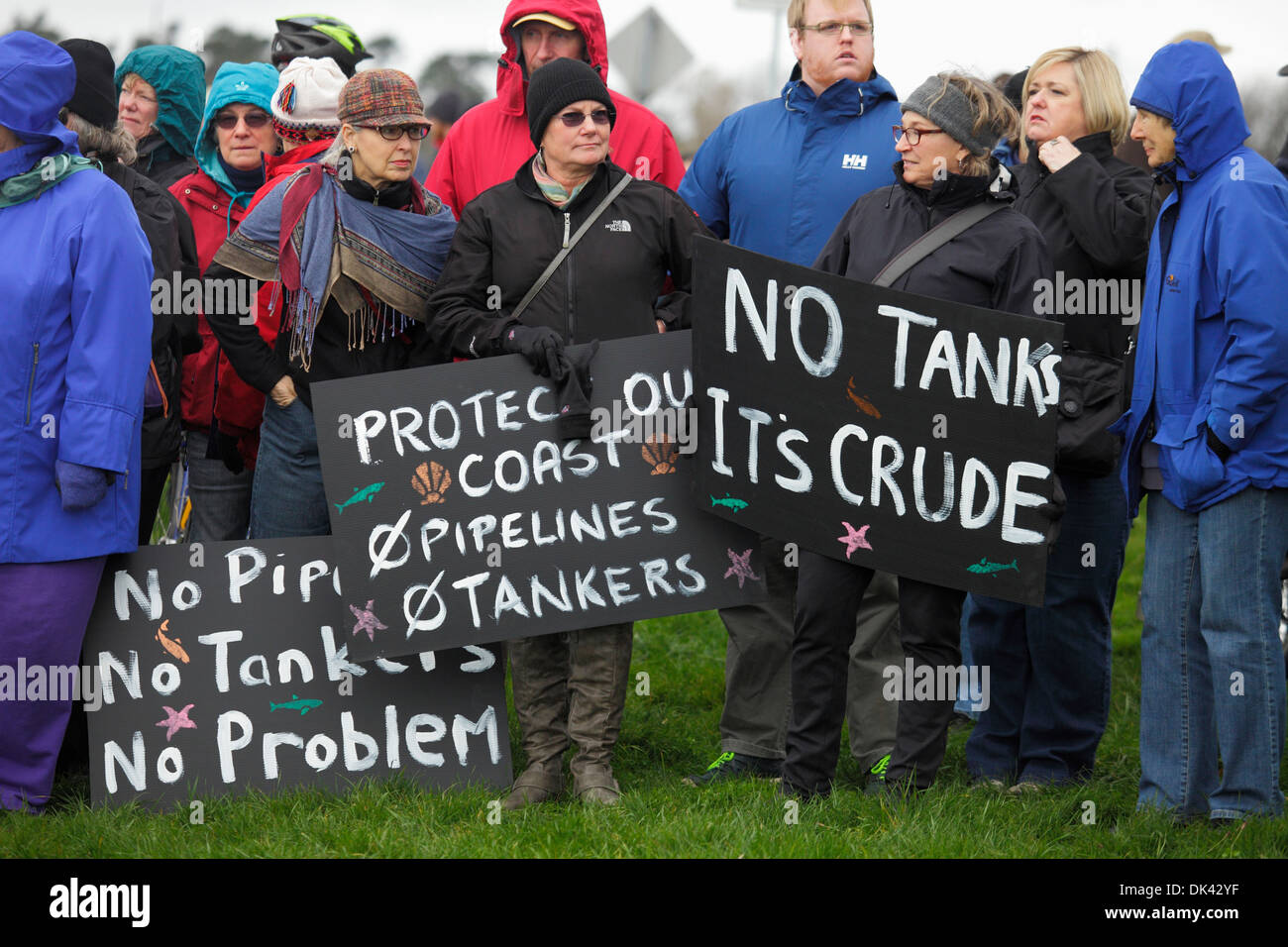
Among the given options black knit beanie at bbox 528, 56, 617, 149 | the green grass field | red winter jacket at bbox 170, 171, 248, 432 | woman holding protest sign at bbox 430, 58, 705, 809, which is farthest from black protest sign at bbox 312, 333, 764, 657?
red winter jacket at bbox 170, 171, 248, 432

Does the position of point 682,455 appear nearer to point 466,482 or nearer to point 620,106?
point 466,482

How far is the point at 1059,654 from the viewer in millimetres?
5379

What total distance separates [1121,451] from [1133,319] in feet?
1.73

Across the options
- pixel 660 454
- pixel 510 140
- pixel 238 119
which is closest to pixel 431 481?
pixel 660 454

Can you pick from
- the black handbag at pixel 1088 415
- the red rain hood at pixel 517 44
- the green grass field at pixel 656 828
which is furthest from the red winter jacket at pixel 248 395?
the black handbag at pixel 1088 415

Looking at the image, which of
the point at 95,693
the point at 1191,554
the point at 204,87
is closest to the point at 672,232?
the point at 1191,554

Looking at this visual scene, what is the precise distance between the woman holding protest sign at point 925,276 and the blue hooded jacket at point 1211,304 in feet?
1.43

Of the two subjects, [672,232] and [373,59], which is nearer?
[672,232]

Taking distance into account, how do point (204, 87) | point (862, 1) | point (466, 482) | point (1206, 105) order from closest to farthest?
point (1206, 105), point (466, 482), point (862, 1), point (204, 87)

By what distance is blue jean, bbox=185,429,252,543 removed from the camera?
5.97 metres

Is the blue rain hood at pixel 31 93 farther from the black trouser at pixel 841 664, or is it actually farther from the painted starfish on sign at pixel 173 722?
the black trouser at pixel 841 664

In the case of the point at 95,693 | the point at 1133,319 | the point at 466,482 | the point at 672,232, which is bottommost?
the point at 95,693

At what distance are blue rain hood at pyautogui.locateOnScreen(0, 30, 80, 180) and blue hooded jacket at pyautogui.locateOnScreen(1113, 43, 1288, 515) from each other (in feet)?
11.4

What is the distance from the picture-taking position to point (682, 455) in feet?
16.7
